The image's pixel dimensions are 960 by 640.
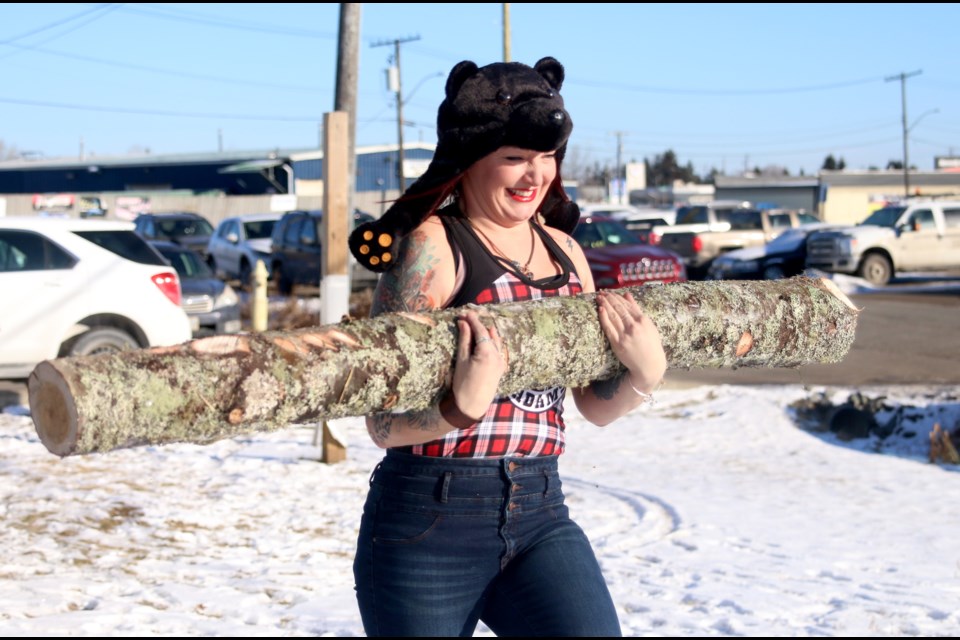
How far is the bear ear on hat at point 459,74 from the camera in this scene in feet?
9.06

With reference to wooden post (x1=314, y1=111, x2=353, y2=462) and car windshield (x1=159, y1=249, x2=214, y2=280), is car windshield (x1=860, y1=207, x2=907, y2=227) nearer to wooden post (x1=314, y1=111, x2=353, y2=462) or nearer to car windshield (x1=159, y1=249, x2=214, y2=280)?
car windshield (x1=159, y1=249, x2=214, y2=280)

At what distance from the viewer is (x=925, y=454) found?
8.91 metres

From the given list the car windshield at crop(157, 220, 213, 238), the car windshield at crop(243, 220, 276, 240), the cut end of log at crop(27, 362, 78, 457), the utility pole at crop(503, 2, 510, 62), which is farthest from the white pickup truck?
the cut end of log at crop(27, 362, 78, 457)

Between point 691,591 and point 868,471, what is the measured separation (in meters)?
3.51

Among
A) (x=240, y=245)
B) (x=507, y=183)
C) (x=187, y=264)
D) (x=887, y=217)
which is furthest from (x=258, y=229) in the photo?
(x=507, y=183)

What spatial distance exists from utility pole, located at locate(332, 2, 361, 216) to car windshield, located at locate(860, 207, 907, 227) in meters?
16.6

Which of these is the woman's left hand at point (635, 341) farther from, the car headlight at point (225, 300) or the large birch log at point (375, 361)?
the car headlight at point (225, 300)

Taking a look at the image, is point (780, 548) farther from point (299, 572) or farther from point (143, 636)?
point (143, 636)

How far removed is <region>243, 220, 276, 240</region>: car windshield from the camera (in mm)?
21891

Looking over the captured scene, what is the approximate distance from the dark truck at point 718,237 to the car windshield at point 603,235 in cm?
627

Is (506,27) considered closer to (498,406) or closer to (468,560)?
(498,406)

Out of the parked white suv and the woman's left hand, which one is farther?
the parked white suv

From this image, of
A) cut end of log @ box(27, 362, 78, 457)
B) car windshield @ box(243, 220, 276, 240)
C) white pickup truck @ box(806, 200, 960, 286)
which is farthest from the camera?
white pickup truck @ box(806, 200, 960, 286)

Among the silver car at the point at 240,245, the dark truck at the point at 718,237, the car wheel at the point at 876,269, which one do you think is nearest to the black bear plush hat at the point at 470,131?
the silver car at the point at 240,245
